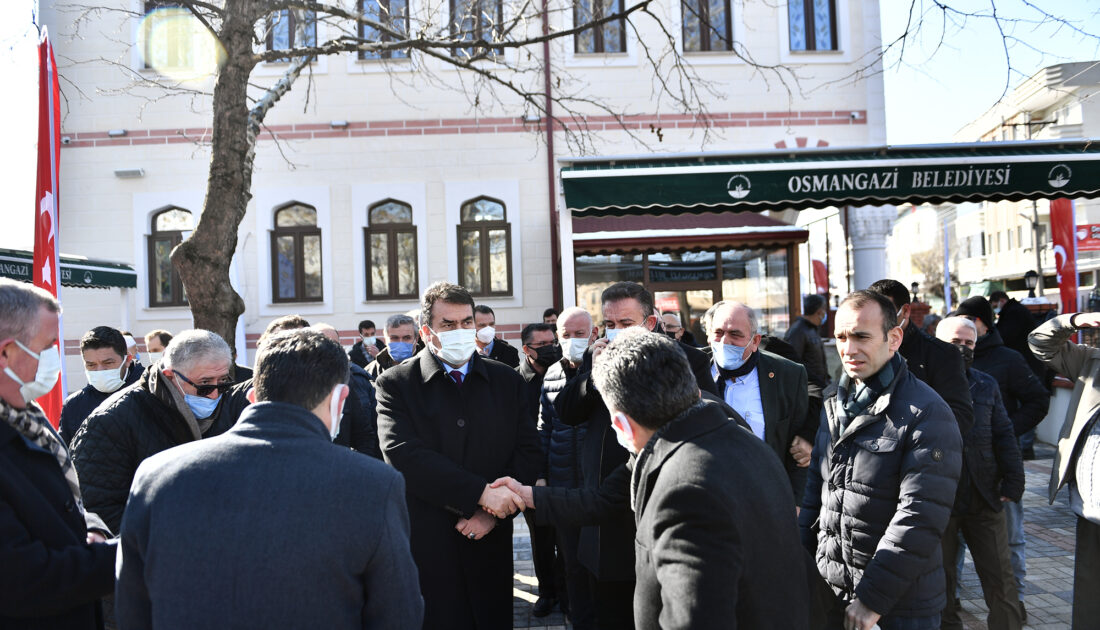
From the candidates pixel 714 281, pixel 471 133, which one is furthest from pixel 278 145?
pixel 714 281

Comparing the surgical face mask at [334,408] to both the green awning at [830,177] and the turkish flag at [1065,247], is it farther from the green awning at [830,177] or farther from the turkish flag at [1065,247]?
the turkish flag at [1065,247]

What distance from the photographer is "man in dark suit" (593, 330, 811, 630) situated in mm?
1937

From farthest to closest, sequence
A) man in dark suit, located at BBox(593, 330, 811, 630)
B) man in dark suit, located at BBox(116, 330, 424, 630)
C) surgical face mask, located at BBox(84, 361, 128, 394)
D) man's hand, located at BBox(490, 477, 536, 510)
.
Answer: surgical face mask, located at BBox(84, 361, 128, 394) < man's hand, located at BBox(490, 477, 536, 510) < man in dark suit, located at BBox(593, 330, 811, 630) < man in dark suit, located at BBox(116, 330, 424, 630)

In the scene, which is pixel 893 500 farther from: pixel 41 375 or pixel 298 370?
pixel 41 375

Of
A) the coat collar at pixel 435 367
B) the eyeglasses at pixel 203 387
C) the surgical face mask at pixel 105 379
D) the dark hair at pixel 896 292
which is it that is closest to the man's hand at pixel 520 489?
the coat collar at pixel 435 367

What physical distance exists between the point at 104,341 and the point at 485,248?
9.51 metres

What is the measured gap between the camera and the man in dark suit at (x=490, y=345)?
670 centimetres

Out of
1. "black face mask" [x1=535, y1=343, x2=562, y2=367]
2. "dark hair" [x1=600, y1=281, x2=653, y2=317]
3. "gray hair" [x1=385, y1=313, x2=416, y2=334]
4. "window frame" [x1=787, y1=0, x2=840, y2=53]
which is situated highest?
"window frame" [x1=787, y1=0, x2=840, y2=53]

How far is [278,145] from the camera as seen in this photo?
1328 cm

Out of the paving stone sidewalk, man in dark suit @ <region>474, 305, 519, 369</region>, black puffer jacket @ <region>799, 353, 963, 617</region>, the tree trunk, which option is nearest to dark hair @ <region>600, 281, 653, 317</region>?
black puffer jacket @ <region>799, 353, 963, 617</region>

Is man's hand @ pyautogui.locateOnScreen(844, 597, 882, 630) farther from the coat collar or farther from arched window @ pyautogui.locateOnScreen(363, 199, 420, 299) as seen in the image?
arched window @ pyautogui.locateOnScreen(363, 199, 420, 299)

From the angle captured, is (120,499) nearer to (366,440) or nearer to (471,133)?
(366,440)

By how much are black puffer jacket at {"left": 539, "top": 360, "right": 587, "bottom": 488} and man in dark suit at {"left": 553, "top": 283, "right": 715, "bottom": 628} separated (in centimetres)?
57

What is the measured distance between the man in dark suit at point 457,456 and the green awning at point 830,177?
377 cm
